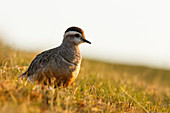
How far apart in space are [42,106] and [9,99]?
66cm

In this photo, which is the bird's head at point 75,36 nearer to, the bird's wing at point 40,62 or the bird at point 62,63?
the bird at point 62,63

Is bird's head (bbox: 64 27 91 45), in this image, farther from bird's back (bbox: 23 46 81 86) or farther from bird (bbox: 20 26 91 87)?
bird's back (bbox: 23 46 81 86)

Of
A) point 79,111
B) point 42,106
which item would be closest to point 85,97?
point 79,111

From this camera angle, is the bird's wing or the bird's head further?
the bird's head

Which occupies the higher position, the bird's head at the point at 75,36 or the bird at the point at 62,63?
the bird's head at the point at 75,36

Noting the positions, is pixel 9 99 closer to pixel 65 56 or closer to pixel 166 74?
pixel 65 56

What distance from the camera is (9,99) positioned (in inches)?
201

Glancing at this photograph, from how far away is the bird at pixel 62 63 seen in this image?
652 cm

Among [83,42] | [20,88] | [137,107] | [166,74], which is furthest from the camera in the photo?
[166,74]

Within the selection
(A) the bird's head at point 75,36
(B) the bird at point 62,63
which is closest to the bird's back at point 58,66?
(B) the bird at point 62,63

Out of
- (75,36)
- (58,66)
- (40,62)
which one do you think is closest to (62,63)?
(58,66)

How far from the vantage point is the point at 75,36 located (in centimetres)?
743

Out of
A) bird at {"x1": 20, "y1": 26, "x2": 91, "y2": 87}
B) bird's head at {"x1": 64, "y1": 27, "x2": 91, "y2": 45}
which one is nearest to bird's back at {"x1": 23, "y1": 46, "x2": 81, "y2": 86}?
bird at {"x1": 20, "y1": 26, "x2": 91, "y2": 87}

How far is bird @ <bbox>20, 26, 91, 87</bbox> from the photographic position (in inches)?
257
